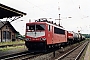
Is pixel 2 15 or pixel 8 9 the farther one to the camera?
pixel 2 15

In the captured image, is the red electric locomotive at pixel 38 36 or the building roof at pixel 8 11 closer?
the building roof at pixel 8 11

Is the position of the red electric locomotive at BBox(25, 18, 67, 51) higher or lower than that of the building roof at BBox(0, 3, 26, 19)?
lower

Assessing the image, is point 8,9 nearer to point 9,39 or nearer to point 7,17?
point 7,17

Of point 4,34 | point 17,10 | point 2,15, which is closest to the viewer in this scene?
point 17,10

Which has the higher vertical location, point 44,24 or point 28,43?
point 44,24

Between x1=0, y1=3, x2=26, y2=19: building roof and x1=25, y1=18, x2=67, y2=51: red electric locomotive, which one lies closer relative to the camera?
x1=0, y1=3, x2=26, y2=19: building roof

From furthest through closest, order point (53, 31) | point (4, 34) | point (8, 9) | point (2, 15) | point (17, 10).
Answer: point (4, 34) < point (2, 15) < point (53, 31) < point (17, 10) < point (8, 9)

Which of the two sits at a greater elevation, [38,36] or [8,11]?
[8,11]

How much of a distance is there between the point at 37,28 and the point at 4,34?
36.6m

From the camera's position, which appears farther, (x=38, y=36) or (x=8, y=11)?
(x=8, y=11)

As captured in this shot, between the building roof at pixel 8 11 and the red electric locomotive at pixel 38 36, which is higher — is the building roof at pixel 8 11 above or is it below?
above

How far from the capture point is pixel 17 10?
23.4 m

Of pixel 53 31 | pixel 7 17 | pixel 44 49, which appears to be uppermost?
pixel 7 17

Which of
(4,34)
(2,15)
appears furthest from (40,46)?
(4,34)
